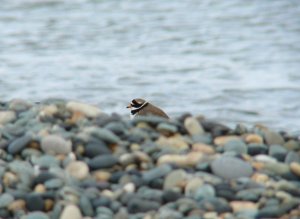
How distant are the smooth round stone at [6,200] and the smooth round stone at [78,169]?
0.31m

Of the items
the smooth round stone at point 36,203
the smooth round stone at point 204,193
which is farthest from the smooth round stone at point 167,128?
the smooth round stone at point 36,203

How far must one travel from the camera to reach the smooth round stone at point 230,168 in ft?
15.3

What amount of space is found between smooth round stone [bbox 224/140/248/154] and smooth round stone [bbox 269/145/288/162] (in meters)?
0.12

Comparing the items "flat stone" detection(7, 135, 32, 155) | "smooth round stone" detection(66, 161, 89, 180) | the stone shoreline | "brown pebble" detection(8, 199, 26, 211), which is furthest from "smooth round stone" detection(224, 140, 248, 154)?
"brown pebble" detection(8, 199, 26, 211)

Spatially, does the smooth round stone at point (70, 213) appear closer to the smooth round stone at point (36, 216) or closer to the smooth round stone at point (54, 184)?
the smooth round stone at point (36, 216)

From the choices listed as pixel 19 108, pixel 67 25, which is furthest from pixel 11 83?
pixel 19 108

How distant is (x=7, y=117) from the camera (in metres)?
5.36

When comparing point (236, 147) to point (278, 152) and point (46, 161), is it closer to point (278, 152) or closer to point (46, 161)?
point (278, 152)


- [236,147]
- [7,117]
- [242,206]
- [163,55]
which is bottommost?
[163,55]

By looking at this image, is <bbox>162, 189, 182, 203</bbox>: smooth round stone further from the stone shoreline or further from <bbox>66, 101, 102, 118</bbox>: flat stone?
<bbox>66, 101, 102, 118</bbox>: flat stone

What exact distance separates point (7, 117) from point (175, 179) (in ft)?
3.80

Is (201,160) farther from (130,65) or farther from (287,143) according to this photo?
(130,65)

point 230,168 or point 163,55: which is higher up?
point 230,168

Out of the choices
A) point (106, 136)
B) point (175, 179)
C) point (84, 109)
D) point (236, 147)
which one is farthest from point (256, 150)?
point (84, 109)
